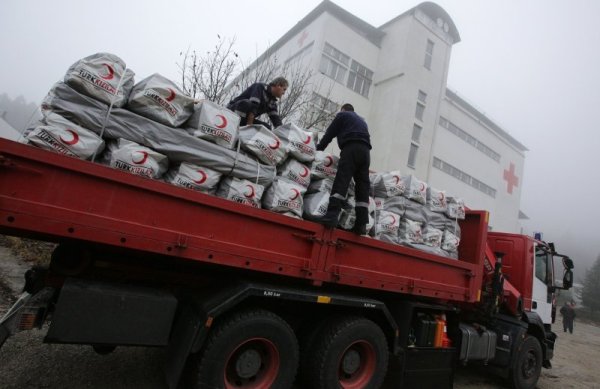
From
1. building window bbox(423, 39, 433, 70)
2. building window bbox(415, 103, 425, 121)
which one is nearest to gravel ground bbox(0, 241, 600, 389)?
building window bbox(415, 103, 425, 121)

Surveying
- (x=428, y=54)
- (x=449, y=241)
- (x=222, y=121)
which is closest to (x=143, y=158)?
(x=222, y=121)

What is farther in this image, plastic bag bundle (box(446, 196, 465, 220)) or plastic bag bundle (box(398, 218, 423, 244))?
plastic bag bundle (box(446, 196, 465, 220))

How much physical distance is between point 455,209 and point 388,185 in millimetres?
1256

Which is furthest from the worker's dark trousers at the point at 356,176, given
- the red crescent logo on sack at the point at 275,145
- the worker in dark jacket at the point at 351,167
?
the red crescent logo on sack at the point at 275,145

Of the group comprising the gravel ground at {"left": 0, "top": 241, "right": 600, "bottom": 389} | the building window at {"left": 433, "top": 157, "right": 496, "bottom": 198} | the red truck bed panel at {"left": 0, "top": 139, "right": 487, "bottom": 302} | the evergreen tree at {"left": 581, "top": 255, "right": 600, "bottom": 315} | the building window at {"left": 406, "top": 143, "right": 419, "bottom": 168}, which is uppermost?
the building window at {"left": 433, "top": 157, "right": 496, "bottom": 198}

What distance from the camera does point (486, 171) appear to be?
27516mm

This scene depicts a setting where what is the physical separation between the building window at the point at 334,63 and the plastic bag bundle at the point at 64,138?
630 inches

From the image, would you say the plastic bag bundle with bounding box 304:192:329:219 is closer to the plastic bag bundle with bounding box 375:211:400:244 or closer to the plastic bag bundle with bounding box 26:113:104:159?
the plastic bag bundle with bounding box 375:211:400:244

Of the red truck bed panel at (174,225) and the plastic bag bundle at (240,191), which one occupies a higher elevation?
the plastic bag bundle at (240,191)

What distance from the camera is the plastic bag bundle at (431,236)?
475 centimetres

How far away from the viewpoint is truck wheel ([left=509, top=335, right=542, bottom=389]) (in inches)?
229

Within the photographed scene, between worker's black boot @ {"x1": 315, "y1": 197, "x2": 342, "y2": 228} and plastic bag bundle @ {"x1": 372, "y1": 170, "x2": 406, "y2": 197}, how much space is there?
1048mm

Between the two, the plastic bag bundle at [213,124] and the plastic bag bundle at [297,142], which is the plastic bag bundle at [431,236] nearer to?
the plastic bag bundle at [297,142]

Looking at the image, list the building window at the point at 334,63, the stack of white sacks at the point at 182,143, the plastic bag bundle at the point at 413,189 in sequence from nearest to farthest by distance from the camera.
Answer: the stack of white sacks at the point at 182,143 < the plastic bag bundle at the point at 413,189 < the building window at the point at 334,63
